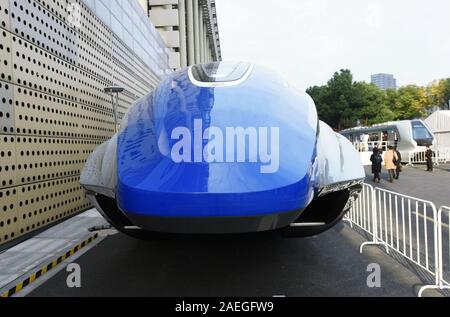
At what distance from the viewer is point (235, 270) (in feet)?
14.6

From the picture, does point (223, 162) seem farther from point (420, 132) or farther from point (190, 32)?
point (190, 32)

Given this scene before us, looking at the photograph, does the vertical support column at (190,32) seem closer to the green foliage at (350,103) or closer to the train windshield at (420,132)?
the green foliage at (350,103)

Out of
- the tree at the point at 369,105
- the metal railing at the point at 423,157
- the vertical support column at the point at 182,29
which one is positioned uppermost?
the vertical support column at the point at 182,29

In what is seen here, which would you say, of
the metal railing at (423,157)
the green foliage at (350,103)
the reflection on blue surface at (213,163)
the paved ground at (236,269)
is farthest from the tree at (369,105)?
the reflection on blue surface at (213,163)

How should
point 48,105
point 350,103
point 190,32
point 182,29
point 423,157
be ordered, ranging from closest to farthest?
point 48,105 → point 423,157 → point 182,29 → point 190,32 → point 350,103

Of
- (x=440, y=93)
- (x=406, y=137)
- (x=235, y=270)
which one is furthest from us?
(x=440, y=93)

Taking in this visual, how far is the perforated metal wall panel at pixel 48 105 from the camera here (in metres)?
6.02

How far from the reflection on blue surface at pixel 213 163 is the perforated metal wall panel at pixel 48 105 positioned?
128 inches

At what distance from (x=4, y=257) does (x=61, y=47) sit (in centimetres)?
477

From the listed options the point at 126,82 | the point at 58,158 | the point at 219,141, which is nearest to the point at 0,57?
the point at 58,158

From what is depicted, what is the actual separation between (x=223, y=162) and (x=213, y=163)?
0.08 metres

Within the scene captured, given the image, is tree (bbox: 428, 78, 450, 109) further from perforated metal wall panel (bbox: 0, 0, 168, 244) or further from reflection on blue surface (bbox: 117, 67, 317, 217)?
reflection on blue surface (bbox: 117, 67, 317, 217)

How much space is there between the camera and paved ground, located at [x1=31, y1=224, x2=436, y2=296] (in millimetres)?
3881

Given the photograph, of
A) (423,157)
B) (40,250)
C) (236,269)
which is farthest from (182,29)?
(236,269)
